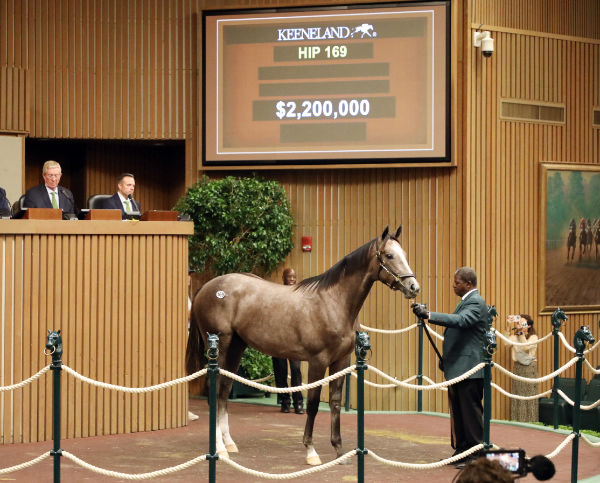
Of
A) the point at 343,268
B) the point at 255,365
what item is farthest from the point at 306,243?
the point at 343,268

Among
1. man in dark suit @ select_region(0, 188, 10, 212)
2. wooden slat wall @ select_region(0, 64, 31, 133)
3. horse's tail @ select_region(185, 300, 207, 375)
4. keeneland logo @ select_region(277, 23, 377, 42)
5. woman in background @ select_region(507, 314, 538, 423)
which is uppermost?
keeneland logo @ select_region(277, 23, 377, 42)

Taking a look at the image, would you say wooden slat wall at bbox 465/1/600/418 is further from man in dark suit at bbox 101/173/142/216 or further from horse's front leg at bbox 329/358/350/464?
horse's front leg at bbox 329/358/350/464

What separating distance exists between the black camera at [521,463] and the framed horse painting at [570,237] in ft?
30.3

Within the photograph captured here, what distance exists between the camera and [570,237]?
13156 mm

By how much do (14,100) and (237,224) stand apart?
333cm

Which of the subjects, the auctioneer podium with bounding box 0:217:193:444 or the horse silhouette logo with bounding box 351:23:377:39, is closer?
the auctioneer podium with bounding box 0:217:193:444

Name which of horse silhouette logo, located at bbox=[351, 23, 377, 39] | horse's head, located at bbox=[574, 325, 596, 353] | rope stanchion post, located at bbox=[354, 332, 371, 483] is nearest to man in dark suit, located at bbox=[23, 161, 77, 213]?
rope stanchion post, located at bbox=[354, 332, 371, 483]

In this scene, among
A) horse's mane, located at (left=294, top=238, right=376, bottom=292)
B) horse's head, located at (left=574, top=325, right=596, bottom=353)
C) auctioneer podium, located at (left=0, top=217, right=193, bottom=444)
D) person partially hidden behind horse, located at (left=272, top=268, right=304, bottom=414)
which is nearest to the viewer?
horse's head, located at (left=574, top=325, right=596, bottom=353)

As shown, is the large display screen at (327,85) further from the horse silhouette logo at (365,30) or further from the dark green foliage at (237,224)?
the dark green foliage at (237,224)

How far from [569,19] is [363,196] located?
3871 mm

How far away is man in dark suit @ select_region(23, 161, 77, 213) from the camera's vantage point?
9001 mm

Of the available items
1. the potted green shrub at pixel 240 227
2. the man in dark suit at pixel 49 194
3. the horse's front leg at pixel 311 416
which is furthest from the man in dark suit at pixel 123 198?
the horse's front leg at pixel 311 416

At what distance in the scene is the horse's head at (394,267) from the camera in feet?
25.3

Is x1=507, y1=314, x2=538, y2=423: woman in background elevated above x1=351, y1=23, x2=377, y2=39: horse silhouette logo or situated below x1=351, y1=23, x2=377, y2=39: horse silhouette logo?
below
